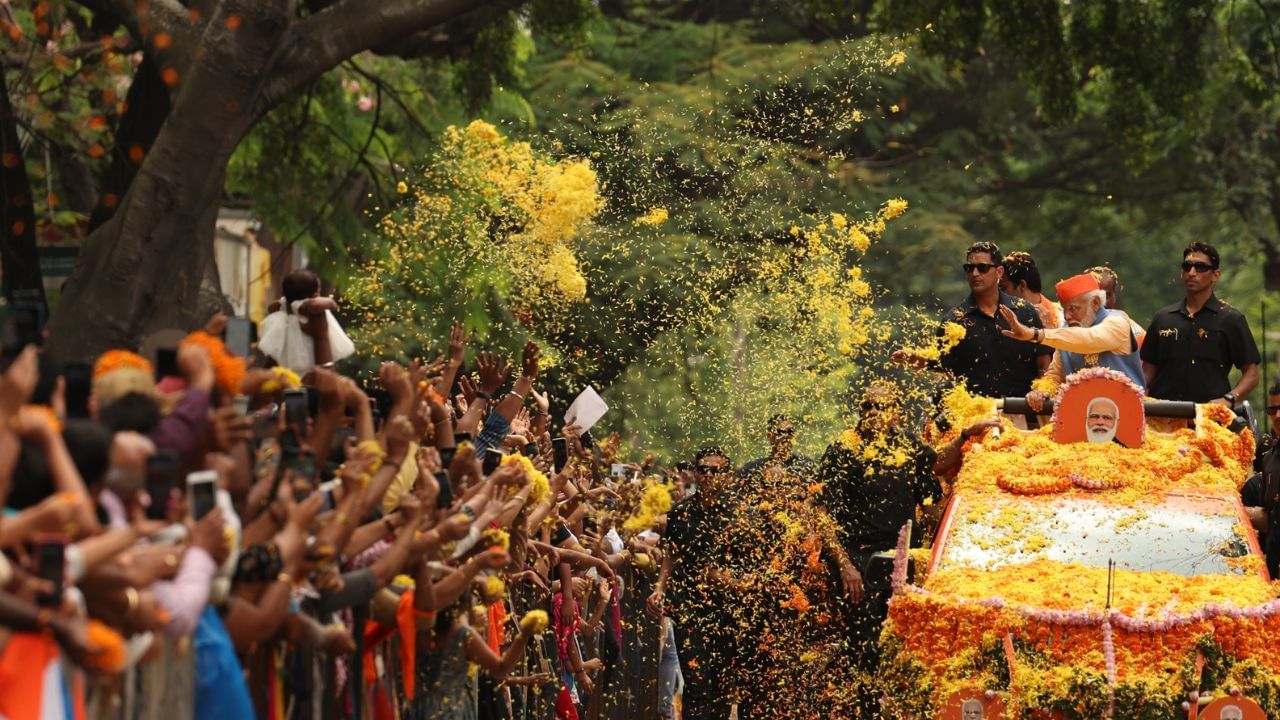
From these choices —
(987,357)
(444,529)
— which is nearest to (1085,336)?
(987,357)

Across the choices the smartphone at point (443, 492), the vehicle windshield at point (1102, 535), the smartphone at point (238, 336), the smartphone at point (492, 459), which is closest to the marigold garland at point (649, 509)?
the vehicle windshield at point (1102, 535)

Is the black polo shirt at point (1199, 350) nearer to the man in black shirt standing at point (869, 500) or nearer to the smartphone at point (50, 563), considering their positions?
the man in black shirt standing at point (869, 500)

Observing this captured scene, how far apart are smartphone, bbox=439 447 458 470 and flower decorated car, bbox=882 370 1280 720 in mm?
2542

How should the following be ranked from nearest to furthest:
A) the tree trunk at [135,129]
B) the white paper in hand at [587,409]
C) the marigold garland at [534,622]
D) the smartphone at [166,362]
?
the smartphone at [166,362] → the marigold garland at [534,622] → the white paper in hand at [587,409] → the tree trunk at [135,129]

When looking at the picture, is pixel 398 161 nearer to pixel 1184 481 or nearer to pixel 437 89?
pixel 437 89

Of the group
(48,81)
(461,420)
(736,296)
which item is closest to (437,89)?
(48,81)

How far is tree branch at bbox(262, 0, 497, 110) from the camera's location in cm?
1320

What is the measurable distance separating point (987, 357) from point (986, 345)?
8 centimetres

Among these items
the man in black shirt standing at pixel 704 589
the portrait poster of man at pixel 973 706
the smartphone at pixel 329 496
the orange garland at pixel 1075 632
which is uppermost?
the smartphone at pixel 329 496

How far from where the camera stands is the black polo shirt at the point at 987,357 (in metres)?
12.7

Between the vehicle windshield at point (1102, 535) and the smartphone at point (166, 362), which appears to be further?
the vehicle windshield at point (1102, 535)

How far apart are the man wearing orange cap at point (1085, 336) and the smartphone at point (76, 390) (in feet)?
23.5

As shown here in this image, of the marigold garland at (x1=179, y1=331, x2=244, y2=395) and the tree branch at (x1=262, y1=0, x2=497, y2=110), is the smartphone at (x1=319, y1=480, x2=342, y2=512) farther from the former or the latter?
the tree branch at (x1=262, y1=0, x2=497, y2=110)

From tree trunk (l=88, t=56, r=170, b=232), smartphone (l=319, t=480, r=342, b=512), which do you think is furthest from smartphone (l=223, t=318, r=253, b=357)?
tree trunk (l=88, t=56, r=170, b=232)
